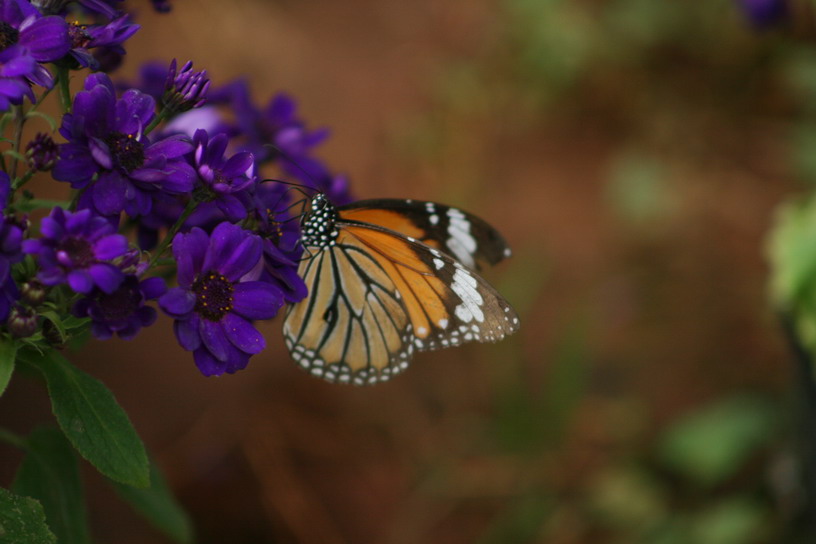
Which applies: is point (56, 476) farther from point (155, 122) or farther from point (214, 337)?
point (155, 122)

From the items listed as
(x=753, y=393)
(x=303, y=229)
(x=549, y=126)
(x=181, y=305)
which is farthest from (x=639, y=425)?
(x=181, y=305)

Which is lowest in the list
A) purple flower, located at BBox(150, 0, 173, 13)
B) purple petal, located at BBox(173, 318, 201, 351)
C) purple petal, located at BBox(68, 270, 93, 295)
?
purple petal, located at BBox(173, 318, 201, 351)

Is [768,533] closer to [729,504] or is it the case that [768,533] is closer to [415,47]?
[729,504]

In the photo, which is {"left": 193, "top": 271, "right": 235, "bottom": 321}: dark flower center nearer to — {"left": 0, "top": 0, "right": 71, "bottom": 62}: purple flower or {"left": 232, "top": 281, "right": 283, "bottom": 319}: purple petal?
{"left": 232, "top": 281, "right": 283, "bottom": 319}: purple petal

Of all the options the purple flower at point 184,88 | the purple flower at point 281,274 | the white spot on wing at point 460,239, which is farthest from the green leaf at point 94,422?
the white spot on wing at point 460,239

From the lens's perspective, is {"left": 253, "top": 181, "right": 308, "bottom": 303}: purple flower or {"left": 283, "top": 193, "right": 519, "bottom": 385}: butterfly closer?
{"left": 253, "top": 181, "right": 308, "bottom": 303}: purple flower

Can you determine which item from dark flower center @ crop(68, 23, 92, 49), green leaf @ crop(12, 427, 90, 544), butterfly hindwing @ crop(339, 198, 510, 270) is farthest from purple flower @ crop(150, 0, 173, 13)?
green leaf @ crop(12, 427, 90, 544)

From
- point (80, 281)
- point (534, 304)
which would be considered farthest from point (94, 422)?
point (534, 304)
